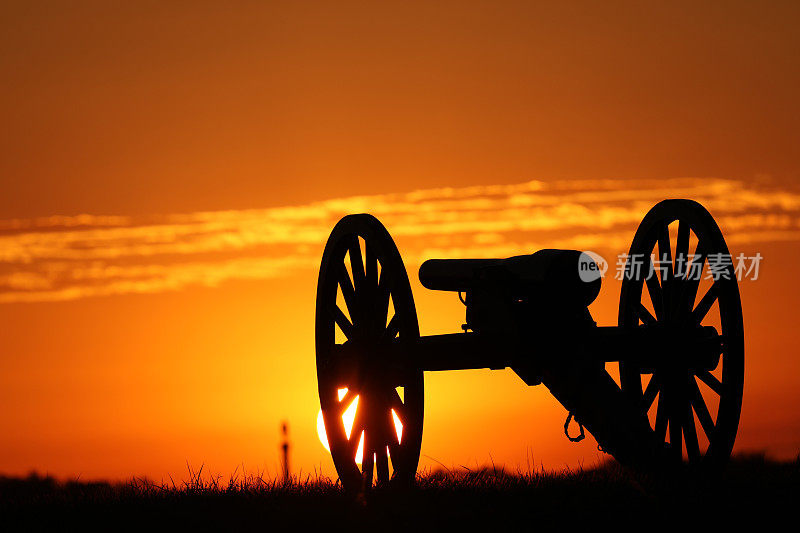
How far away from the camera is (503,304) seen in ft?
31.6

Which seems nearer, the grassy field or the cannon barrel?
the grassy field

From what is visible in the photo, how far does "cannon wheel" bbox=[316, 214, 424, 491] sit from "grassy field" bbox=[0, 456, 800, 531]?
0.31 metres

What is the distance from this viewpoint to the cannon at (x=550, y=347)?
9.23 m

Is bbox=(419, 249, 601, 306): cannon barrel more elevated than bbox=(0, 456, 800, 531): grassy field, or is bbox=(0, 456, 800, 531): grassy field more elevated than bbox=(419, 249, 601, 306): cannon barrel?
bbox=(419, 249, 601, 306): cannon barrel

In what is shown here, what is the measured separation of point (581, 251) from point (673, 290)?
85cm

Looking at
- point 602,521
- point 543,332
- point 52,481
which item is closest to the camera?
point 602,521

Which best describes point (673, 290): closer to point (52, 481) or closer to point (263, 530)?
point (263, 530)

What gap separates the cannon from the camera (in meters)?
9.23

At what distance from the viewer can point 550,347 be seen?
949cm

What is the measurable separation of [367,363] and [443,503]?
157 cm

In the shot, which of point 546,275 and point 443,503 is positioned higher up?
point 546,275

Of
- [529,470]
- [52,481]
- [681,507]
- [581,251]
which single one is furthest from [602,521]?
[52,481]

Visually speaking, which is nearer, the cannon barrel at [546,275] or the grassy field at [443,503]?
the grassy field at [443,503]

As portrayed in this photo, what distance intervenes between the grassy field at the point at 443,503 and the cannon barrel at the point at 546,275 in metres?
1.32
